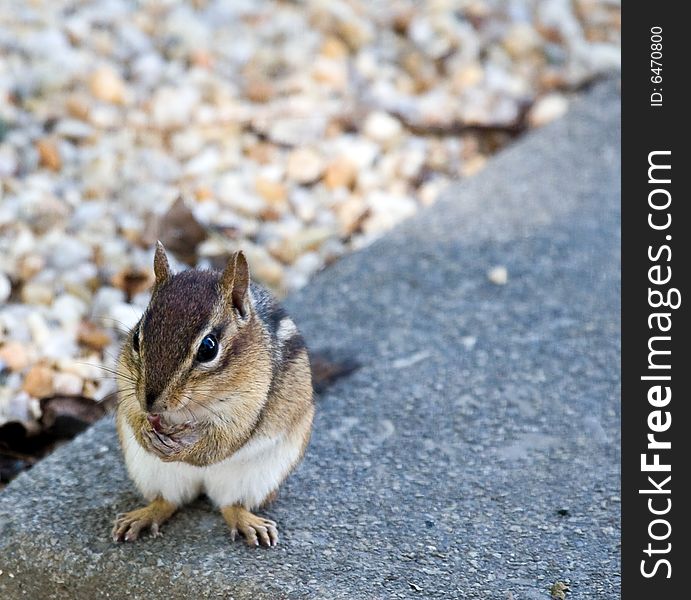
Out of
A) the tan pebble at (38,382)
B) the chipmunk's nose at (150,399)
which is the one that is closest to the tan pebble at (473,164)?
the tan pebble at (38,382)

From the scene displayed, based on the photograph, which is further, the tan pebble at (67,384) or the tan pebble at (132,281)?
the tan pebble at (132,281)

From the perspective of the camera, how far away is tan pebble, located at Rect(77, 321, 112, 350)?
3250 mm

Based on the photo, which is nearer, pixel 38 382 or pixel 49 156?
pixel 38 382

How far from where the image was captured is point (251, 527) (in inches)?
95.3

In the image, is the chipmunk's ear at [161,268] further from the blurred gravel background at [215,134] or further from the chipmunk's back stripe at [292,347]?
the blurred gravel background at [215,134]

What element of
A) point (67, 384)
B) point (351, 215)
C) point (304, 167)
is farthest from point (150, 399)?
point (304, 167)

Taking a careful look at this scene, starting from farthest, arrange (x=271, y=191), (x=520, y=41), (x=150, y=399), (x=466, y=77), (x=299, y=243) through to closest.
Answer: (x=520, y=41), (x=466, y=77), (x=271, y=191), (x=299, y=243), (x=150, y=399)

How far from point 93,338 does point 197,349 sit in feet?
3.86

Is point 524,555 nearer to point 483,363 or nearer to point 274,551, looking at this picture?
point 274,551

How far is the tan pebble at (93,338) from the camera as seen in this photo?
3.25 meters

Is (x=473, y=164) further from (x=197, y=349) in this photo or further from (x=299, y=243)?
(x=197, y=349)

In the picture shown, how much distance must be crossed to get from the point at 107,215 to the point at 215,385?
1645 millimetres

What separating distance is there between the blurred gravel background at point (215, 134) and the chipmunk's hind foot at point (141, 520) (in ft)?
1.76

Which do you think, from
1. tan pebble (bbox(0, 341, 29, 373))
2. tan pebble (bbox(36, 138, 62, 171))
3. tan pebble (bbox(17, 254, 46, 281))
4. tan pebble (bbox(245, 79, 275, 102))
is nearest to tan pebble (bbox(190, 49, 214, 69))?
tan pebble (bbox(245, 79, 275, 102))
